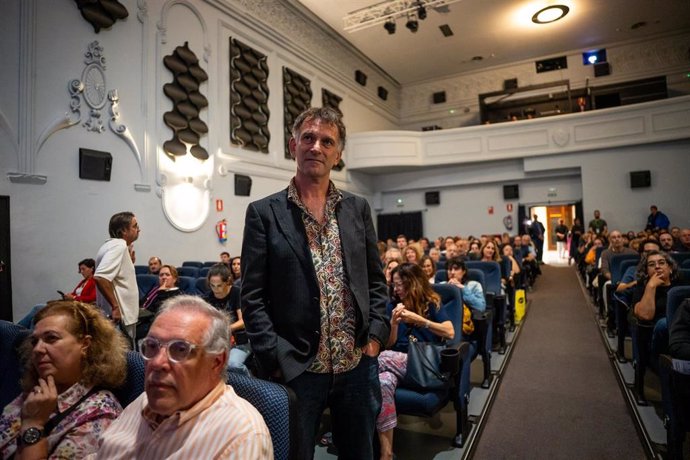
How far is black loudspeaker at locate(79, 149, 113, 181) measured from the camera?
15.6 feet

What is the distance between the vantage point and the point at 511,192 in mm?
10523

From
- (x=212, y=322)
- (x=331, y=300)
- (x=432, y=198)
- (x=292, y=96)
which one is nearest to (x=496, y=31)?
(x=432, y=198)

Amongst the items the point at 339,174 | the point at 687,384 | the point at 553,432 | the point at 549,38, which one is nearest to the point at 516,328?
the point at 553,432

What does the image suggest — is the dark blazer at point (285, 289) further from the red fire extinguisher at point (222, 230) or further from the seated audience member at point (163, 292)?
the red fire extinguisher at point (222, 230)

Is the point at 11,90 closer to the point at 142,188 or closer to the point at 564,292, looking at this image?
the point at 142,188

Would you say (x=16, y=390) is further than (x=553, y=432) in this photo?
No

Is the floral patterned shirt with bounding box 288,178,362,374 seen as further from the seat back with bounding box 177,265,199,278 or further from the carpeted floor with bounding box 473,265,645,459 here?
the seat back with bounding box 177,265,199,278

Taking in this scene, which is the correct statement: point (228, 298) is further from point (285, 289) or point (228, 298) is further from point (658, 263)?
point (658, 263)

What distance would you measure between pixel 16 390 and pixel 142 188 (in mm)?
4451

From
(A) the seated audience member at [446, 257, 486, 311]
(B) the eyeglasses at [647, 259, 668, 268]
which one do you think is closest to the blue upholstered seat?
(A) the seated audience member at [446, 257, 486, 311]

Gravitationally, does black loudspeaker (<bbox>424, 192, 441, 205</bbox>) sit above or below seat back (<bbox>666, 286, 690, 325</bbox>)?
above

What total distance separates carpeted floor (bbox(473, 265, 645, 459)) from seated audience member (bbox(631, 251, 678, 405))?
0.90ft

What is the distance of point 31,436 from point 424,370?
1539mm

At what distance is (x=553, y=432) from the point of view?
2.28 metres
